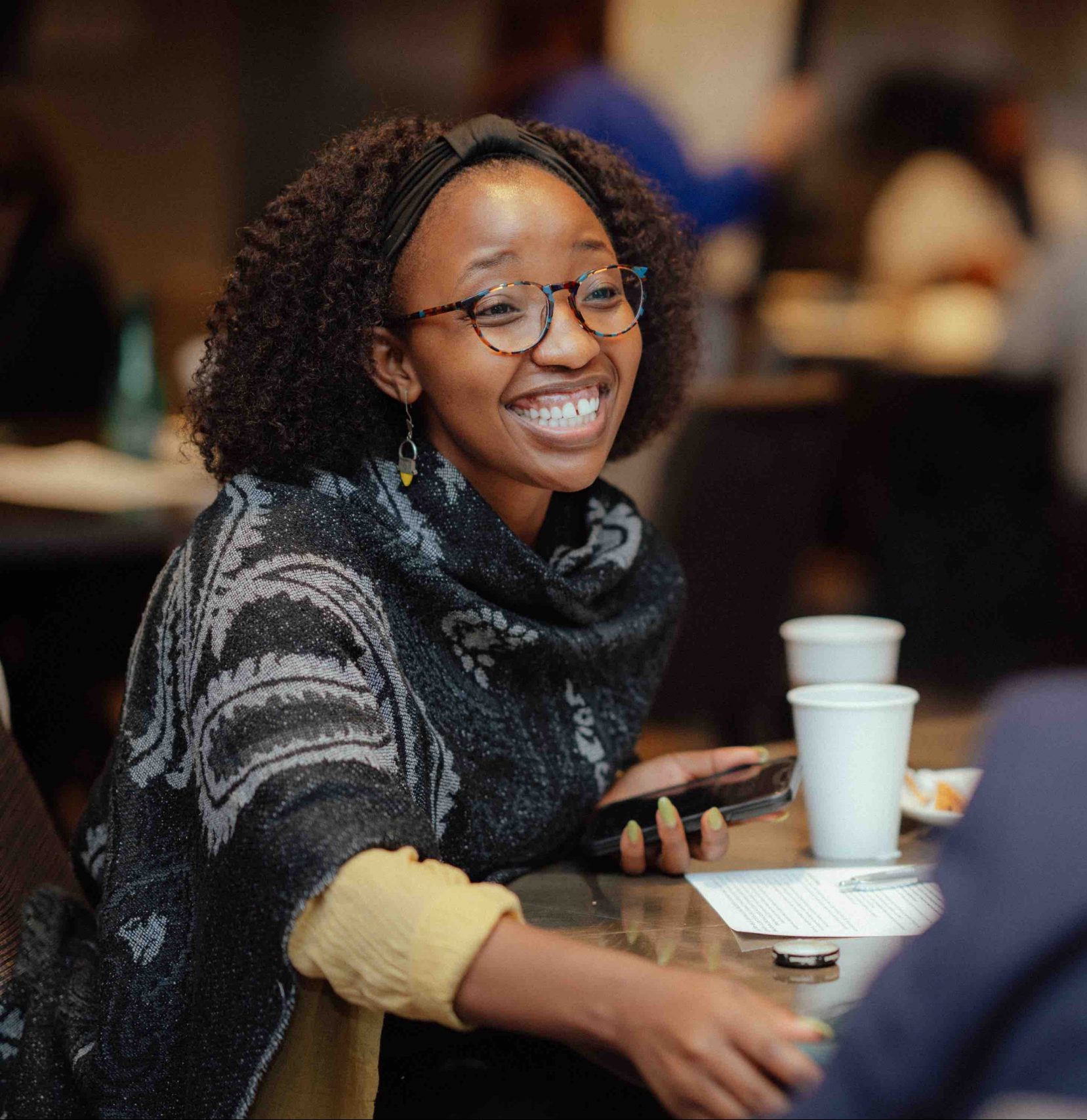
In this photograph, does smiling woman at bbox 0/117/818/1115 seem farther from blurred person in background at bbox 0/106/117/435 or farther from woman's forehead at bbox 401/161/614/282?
blurred person in background at bbox 0/106/117/435

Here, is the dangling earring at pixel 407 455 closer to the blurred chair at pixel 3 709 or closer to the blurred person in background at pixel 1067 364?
the blurred chair at pixel 3 709

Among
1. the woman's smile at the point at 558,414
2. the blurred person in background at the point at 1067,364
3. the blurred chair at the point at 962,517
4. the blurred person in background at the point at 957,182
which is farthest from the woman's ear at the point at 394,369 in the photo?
the blurred person in background at the point at 957,182

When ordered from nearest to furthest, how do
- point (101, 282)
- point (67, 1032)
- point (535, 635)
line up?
point (67, 1032), point (535, 635), point (101, 282)

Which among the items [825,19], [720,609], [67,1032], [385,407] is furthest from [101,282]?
[825,19]

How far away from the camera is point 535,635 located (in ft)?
4.91

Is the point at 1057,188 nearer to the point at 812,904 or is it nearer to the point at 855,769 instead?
the point at 855,769

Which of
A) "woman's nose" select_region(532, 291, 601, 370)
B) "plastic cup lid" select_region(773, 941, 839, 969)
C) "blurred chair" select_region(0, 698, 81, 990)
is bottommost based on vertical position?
"blurred chair" select_region(0, 698, 81, 990)

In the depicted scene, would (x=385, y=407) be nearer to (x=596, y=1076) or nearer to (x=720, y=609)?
(x=596, y=1076)

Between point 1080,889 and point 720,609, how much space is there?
8.25 ft

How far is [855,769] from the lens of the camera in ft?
4.67

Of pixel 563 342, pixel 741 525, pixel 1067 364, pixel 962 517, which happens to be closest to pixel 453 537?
pixel 563 342

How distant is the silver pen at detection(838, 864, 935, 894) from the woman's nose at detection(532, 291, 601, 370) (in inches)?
22.8

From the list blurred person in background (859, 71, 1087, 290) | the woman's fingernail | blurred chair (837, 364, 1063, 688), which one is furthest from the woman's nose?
blurred person in background (859, 71, 1087, 290)

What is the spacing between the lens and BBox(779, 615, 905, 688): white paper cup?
1.66 metres
